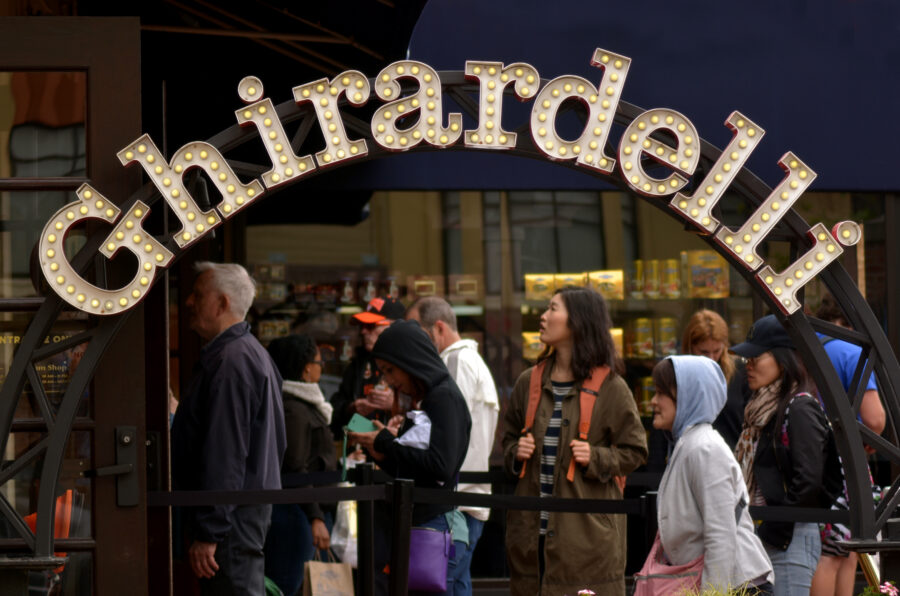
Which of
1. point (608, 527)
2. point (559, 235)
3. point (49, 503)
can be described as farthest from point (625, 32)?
point (49, 503)

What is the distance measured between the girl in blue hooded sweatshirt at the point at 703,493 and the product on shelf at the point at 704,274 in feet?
13.7

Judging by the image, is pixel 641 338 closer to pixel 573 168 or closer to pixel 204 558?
pixel 573 168

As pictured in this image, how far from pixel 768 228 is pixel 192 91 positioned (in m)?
4.45

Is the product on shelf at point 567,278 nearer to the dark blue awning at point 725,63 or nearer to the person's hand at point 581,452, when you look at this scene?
the dark blue awning at point 725,63

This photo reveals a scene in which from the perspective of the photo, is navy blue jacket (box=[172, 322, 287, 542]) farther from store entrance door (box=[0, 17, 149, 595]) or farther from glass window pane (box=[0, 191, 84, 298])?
glass window pane (box=[0, 191, 84, 298])

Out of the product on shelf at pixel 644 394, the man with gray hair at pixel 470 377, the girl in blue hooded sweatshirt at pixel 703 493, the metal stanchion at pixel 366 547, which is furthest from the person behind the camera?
the product on shelf at pixel 644 394

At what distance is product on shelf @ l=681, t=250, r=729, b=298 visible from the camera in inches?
368

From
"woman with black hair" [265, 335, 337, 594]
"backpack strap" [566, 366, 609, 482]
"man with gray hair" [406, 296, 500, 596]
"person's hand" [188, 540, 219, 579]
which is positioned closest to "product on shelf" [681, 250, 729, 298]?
"man with gray hair" [406, 296, 500, 596]

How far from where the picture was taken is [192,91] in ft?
28.0

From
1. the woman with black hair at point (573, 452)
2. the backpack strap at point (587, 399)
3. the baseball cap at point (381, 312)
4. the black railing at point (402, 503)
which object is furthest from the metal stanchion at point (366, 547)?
the baseball cap at point (381, 312)

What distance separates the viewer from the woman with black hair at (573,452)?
591 cm

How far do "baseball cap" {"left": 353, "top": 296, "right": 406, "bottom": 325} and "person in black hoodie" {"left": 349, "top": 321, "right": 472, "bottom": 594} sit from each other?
83.8 inches

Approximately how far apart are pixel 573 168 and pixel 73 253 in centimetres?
204

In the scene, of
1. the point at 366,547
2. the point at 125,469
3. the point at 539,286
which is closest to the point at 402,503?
the point at 366,547
